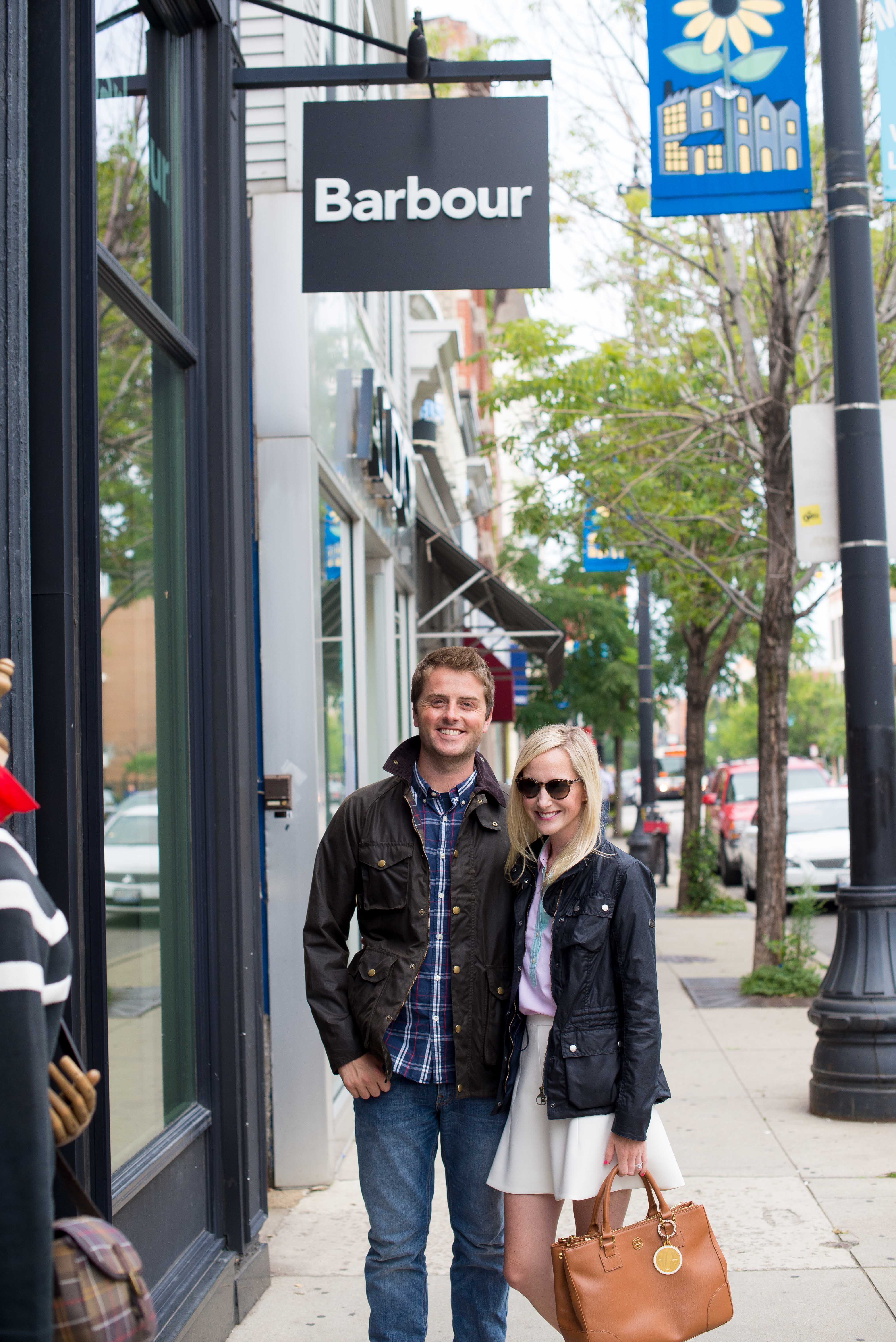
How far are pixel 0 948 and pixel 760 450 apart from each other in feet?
33.0

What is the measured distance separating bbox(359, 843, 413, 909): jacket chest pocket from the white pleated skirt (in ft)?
1.47

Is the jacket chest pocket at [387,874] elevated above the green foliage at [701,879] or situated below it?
above

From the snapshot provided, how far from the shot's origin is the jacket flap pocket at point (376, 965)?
333 centimetres

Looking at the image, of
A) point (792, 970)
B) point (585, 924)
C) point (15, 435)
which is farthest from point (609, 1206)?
point (792, 970)

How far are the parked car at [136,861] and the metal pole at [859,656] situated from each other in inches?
134

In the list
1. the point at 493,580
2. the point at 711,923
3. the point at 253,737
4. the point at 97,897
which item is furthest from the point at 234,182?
the point at 711,923

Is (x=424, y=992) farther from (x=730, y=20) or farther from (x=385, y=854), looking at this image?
(x=730, y=20)

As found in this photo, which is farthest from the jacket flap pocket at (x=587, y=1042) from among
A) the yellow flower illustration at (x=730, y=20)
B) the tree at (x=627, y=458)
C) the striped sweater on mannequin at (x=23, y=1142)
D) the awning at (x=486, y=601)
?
the awning at (x=486, y=601)

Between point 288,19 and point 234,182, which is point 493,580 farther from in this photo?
point 234,182

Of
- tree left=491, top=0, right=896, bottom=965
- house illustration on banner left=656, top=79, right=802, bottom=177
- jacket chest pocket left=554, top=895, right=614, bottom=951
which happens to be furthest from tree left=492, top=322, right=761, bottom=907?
jacket chest pocket left=554, top=895, right=614, bottom=951

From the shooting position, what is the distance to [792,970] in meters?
10.3

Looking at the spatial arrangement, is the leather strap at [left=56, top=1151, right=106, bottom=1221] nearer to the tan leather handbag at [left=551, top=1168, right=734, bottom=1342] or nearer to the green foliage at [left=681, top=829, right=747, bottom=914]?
the tan leather handbag at [left=551, top=1168, right=734, bottom=1342]

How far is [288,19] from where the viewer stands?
21.1 feet

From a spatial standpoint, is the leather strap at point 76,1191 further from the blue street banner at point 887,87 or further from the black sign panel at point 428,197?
the blue street banner at point 887,87
